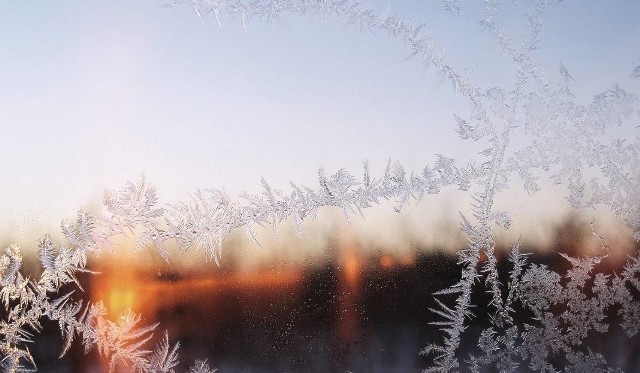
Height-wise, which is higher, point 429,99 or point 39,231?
point 429,99

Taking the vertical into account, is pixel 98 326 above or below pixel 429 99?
below

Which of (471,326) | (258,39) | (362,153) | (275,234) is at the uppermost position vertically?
(258,39)

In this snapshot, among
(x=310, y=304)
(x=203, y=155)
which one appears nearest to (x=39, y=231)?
(x=203, y=155)

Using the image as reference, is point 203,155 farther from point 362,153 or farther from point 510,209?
point 510,209

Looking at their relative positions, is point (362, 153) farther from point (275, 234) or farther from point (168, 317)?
point (168, 317)

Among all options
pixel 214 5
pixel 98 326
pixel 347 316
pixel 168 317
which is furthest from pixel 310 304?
pixel 214 5
